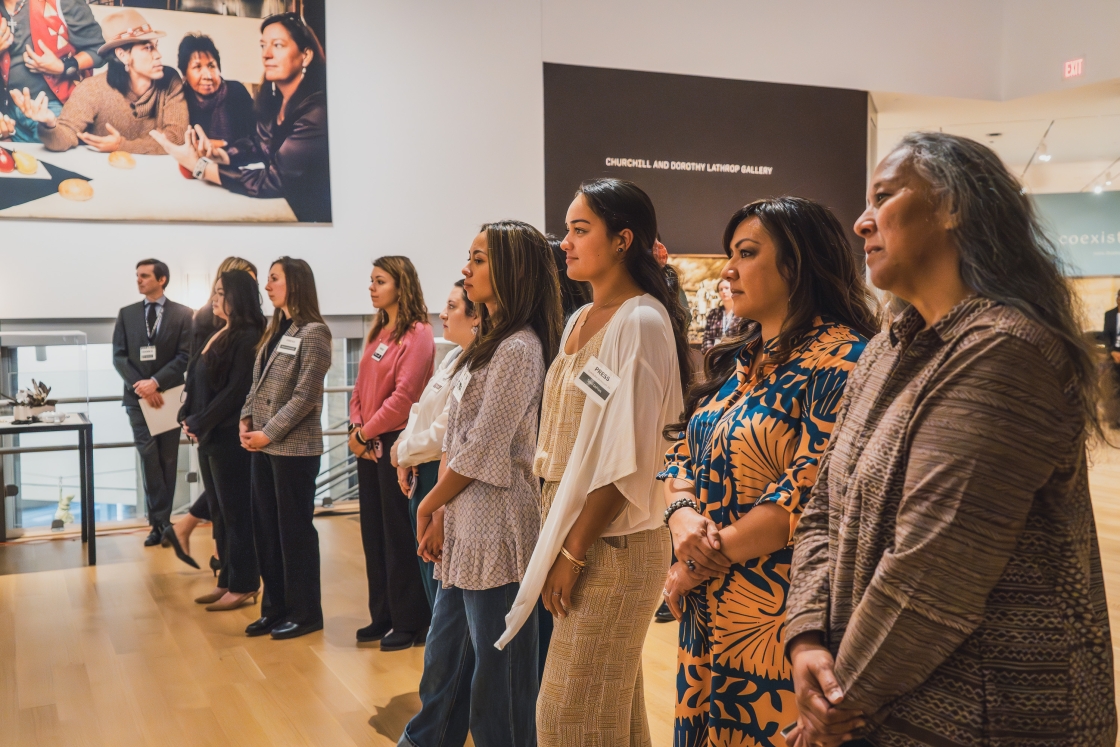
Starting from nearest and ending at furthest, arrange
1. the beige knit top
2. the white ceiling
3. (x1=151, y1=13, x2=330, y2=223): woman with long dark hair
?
the beige knit top
(x1=151, y1=13, x2=330, y2=223): woman with long dark hair
the white ceiling

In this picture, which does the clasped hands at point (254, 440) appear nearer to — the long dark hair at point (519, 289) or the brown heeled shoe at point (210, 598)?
the brown heeled shoe at point (210, 598)

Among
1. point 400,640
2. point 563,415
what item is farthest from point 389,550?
point 563,415

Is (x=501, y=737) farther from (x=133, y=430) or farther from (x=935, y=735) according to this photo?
(x=133, y=430)

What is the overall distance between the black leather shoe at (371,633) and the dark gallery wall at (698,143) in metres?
3.79

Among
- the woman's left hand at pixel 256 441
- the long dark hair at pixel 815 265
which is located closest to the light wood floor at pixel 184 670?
the woman's left hand at pixel 256 441

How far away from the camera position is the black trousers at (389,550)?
3.94 m

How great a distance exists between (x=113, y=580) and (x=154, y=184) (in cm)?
260

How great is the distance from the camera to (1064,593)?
1005 millimetres

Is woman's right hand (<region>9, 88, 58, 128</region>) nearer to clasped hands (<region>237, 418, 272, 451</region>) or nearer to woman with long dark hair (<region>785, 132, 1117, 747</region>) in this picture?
clasped hands (<region>237, 418, 272, 451</region>)

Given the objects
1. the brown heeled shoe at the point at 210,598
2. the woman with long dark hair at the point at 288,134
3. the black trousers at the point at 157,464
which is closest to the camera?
the brown heeled shoe at the point at 210,598

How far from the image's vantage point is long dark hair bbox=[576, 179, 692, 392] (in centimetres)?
204

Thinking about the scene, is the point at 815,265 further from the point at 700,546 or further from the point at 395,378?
the point at 395,378

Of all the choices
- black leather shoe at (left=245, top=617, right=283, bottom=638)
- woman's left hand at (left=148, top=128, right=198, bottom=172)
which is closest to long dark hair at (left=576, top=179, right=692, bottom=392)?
black leather shoe at (left=245, top=617, right=283, bottom=638)

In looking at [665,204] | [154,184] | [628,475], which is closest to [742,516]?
[628,475]
